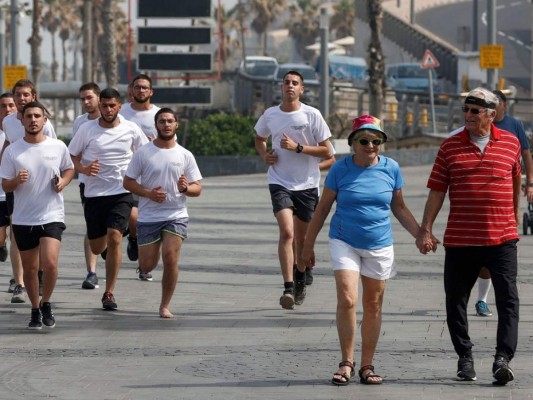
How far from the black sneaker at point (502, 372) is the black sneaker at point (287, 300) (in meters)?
3.68

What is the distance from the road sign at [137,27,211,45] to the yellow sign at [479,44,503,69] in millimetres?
8109

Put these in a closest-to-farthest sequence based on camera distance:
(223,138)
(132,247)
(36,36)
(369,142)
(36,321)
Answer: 1. (369,142)
2. (36,321)
3. (132,247)
4. (223,138)
5. (36,36)

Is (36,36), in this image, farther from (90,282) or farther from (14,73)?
(90,282)

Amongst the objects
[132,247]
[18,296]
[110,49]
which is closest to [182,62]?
[110,49]

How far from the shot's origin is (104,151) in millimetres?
13117

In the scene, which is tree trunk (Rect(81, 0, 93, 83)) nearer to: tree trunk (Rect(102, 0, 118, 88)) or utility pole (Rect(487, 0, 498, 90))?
tree trunk (Rect(102, 0, 118, 88))

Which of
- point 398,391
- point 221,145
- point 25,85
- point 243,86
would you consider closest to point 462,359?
point 398,391

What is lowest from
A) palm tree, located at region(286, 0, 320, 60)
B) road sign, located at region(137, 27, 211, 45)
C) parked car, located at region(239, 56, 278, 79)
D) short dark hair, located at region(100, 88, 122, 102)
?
short dark hair, located at region(100, 88, 122, 102)

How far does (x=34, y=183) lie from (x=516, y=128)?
12.6ft

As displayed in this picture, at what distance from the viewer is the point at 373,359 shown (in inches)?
395

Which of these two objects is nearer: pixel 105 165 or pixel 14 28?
pixel 105 165

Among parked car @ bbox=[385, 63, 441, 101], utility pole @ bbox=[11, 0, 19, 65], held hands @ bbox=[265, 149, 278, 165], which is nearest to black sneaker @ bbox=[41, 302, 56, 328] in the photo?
held hands @ bbox=[265, 149, 278, 165]

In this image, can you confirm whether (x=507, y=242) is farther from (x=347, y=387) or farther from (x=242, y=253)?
(x=242, y=253)

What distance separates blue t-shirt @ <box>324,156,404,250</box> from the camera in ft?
30.7
